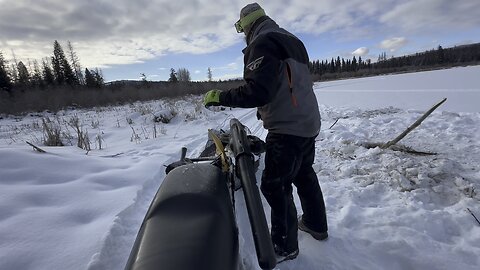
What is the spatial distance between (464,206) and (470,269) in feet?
3.20

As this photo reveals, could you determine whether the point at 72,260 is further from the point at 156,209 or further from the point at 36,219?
the point at 156,209

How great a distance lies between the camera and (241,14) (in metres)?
2.48

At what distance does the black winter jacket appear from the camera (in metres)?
2.07

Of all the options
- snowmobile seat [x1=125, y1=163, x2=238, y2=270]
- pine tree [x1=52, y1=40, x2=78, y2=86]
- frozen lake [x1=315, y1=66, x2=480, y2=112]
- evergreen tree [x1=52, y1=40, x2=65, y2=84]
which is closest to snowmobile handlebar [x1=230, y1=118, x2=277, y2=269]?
snowmobile seat [x1=125, y1=163, x2=238, y2=270]

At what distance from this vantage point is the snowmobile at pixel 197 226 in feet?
3.64

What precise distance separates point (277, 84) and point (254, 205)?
3.33ft

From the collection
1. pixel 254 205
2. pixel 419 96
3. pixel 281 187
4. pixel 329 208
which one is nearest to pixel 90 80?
pixel 419 96

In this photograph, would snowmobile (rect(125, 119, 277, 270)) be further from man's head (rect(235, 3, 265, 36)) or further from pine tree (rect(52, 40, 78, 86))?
pine tree (rect(52, 40, 78, 86))

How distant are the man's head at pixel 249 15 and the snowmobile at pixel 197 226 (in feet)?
3.85

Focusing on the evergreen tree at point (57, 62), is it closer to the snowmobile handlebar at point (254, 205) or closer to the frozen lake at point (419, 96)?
the frozen lake at point (419, 96)

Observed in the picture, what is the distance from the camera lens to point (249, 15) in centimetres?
240

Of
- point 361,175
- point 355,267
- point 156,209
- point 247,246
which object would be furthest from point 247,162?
point 361,175

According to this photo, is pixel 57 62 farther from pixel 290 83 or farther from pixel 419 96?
pixel 290 83

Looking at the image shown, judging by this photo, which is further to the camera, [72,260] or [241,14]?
[241,14]
